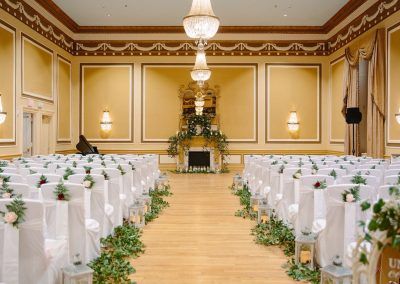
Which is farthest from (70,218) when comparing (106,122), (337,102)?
(337,102)

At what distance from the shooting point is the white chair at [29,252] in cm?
267

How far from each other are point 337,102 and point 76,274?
13.1 m

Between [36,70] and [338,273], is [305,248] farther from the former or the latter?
[36,70]

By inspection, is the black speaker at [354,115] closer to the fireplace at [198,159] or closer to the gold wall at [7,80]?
the fireplace at [198,159]

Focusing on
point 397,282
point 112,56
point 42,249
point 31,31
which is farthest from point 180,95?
point 397,282

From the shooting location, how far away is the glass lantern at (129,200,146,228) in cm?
588

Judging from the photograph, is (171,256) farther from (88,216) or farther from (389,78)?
(389,78)

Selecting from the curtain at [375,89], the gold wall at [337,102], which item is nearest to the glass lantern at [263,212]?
the curtain at [375,89]

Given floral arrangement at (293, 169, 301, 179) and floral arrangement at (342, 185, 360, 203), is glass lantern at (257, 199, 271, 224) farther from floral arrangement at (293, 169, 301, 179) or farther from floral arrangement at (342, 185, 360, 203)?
floral arrangement at (342, 185, 360, 203)

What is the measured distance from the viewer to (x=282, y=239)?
5.01 metres

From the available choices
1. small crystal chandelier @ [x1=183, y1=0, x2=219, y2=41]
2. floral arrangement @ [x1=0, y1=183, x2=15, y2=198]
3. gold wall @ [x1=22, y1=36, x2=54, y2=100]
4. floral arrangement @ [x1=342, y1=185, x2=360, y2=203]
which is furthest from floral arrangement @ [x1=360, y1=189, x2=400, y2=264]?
gold wall @ [x1=22, y1=36, x2=54, y2=100]

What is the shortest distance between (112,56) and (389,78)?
9.78 meters

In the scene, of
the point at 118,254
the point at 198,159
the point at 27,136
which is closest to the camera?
the point at 118,254

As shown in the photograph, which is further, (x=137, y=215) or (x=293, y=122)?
(x=293, y=122)
